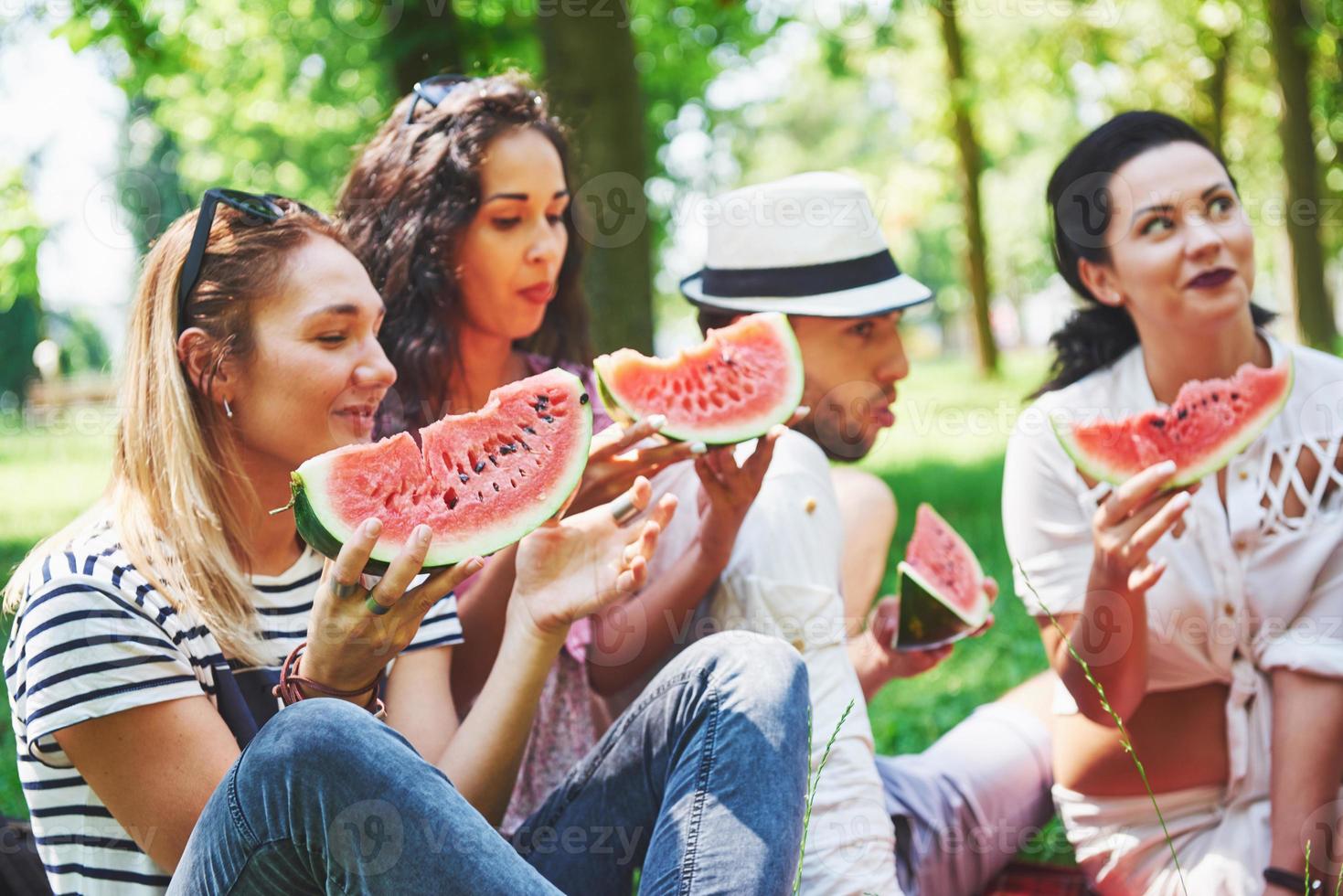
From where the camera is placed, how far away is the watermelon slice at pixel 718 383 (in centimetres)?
275

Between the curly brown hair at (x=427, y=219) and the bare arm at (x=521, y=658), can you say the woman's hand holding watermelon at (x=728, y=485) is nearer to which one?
the bare arm at (x=521, y=658)

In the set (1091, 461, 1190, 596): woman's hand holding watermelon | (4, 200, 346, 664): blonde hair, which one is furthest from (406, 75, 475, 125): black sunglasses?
(1091, 461, 1190, 596): woman's hand holding watermelon

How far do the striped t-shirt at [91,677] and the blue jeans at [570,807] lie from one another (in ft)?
0.86

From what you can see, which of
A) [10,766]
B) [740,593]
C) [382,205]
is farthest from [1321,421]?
[10,766]

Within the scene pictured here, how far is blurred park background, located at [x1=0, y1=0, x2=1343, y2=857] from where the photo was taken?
651 centimetres

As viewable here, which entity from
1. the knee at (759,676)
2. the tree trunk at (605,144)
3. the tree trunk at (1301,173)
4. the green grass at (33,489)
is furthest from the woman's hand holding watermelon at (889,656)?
the tree trunk at (1301,173)

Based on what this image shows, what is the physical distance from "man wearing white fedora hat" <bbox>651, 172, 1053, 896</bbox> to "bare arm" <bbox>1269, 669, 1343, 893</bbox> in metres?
0.79

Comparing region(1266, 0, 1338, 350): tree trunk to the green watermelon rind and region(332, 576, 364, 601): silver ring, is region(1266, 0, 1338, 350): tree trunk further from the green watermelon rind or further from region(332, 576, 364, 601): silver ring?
region(332, 576, 364, 601): silver ring

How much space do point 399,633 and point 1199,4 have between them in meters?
15.5

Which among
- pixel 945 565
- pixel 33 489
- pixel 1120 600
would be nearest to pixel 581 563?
pixel 1120 600

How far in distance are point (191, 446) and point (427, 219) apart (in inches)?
48.1

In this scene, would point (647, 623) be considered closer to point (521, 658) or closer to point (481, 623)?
point (481, 623)

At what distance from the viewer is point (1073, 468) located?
312 centimetres

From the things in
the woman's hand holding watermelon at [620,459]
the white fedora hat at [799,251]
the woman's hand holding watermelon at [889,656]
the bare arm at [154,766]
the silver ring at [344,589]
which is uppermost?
the white fedora hat at [799,251]
